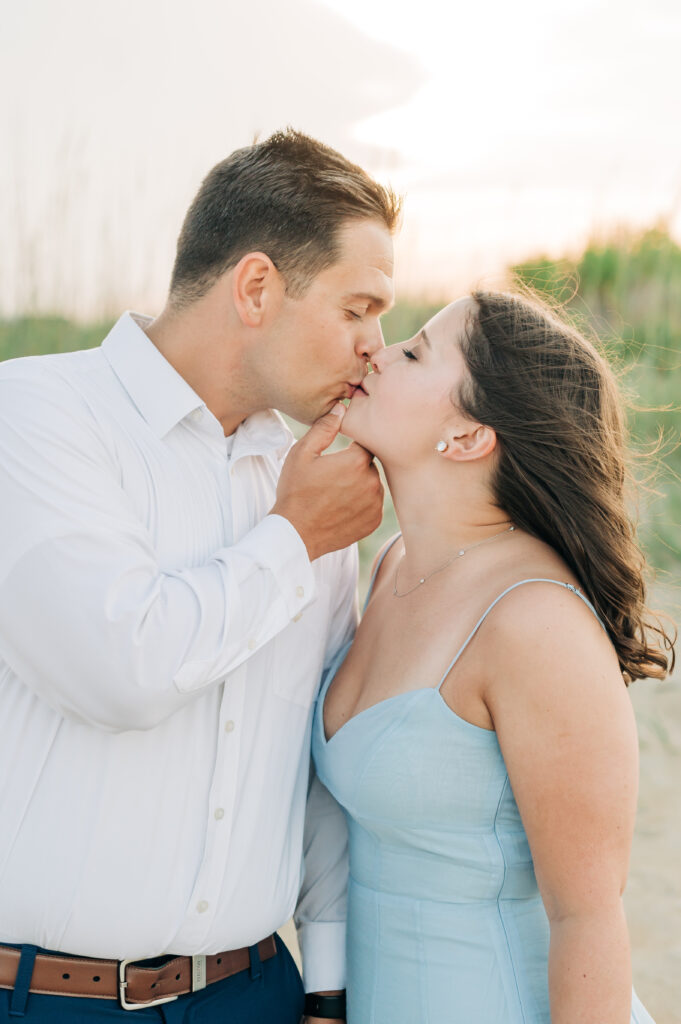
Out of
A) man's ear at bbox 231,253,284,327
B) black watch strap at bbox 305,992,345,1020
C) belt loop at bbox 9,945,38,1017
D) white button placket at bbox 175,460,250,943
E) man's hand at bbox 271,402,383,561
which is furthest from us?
man's ear at bbox 231,253,284,327

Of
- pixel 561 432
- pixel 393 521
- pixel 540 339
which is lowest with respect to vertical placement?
pixel 393 521

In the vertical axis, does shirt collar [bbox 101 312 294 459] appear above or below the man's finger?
above

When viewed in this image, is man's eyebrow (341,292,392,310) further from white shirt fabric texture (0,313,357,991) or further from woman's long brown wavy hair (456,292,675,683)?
white shirt fabric texture (0,313,357,991)

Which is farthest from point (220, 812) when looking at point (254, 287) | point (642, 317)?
point (642, 317)

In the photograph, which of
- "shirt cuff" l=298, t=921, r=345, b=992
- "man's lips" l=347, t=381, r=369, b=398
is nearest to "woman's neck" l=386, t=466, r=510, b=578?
"man's lips" l=347, t=381, r=369, b=398

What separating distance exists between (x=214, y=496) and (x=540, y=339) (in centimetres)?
87

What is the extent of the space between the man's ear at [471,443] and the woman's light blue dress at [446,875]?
41cm

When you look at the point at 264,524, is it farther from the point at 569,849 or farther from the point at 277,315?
the point at 569,849

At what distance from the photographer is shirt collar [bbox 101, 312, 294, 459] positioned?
7.31 ft

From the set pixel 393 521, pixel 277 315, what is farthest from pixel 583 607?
pixel 393 521

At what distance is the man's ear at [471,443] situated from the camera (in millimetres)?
2244

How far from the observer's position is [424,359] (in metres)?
2.37

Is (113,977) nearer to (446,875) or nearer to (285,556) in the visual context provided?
(446,875)

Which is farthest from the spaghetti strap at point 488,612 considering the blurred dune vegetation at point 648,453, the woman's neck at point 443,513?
the blurred dune vegetation at point 648,453
